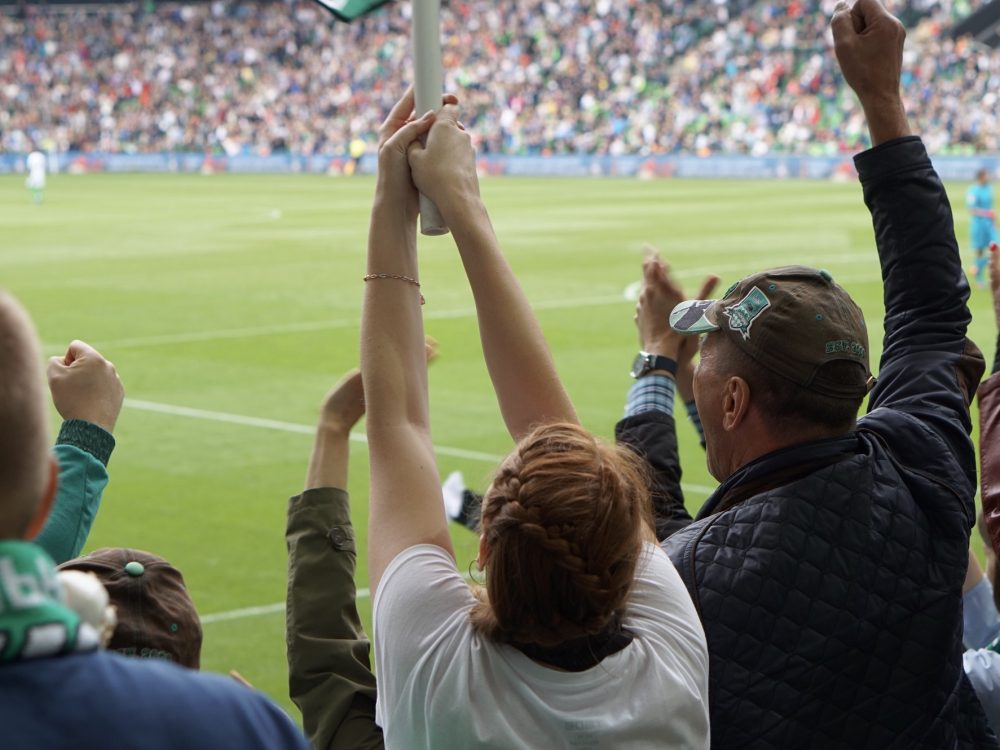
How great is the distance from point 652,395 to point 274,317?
46.0ft

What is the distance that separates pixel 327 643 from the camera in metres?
3.39

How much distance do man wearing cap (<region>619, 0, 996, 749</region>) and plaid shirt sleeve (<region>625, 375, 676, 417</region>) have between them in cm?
77

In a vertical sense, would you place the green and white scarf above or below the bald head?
below

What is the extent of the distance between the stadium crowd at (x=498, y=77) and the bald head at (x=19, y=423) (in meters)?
43.4

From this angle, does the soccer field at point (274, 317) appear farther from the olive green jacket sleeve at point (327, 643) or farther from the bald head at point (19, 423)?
the bald head at point (19, 423)

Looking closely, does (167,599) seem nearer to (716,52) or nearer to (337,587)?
(337,587)

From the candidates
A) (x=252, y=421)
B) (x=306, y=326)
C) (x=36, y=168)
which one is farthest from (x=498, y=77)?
(x=252, y=421)

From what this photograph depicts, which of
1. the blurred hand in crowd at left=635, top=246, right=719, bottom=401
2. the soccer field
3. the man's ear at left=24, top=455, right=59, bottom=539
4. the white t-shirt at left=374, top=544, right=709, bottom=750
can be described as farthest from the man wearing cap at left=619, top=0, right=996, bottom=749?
the soccer field

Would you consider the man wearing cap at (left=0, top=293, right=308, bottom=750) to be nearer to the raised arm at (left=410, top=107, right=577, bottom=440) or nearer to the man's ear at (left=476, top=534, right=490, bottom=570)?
the man's ear at (left=476, top=534, right=490, bottom=570)

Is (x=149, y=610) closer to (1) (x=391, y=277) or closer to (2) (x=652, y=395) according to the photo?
(1) (x=391, y=277)

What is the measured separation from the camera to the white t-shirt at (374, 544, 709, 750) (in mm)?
2303

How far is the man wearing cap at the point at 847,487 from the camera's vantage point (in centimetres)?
276

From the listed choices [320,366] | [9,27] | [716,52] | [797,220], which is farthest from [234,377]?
[9,27]

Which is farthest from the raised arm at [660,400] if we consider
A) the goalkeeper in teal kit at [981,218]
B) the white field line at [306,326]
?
the goalkeeper in teal kit at [981,218]
